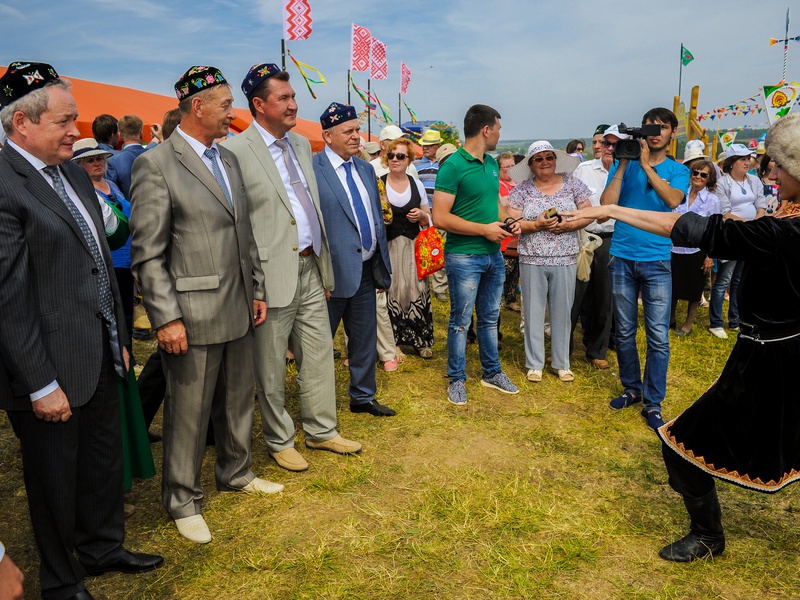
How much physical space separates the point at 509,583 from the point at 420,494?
0.90 metres

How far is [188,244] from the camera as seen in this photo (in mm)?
2971

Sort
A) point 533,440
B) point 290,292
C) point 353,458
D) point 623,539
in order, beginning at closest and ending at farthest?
point 623,539 < point 290,292 < point 353,458 < point 533,440

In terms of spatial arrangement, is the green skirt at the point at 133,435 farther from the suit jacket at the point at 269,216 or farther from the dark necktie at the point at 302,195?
the dark necktie at the point at 302,195

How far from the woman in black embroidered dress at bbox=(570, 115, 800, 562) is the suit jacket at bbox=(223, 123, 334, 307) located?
1899mm

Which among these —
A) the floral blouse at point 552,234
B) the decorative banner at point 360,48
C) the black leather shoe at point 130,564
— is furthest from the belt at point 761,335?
Result: the decorative banner at point 360,48

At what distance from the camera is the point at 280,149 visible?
12.3 ft

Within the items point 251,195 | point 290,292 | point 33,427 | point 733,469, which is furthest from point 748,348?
point 33,427

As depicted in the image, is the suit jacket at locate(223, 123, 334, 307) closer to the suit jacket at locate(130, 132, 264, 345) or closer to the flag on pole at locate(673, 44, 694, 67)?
the suit jacket at locate(130, 132, 264, 345)

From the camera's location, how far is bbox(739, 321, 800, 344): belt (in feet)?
8.57

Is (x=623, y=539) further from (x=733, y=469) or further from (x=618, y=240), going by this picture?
(x=618, y=240)

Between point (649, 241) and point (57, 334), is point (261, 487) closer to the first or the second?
point (57, 334)

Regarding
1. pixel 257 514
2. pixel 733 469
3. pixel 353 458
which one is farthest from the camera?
pixel 353 458

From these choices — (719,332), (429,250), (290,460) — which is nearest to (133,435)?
(290,460)

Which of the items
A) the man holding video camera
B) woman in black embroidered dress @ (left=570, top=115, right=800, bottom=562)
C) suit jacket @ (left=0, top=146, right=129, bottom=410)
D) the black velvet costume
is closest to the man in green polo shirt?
the man holding video camera
